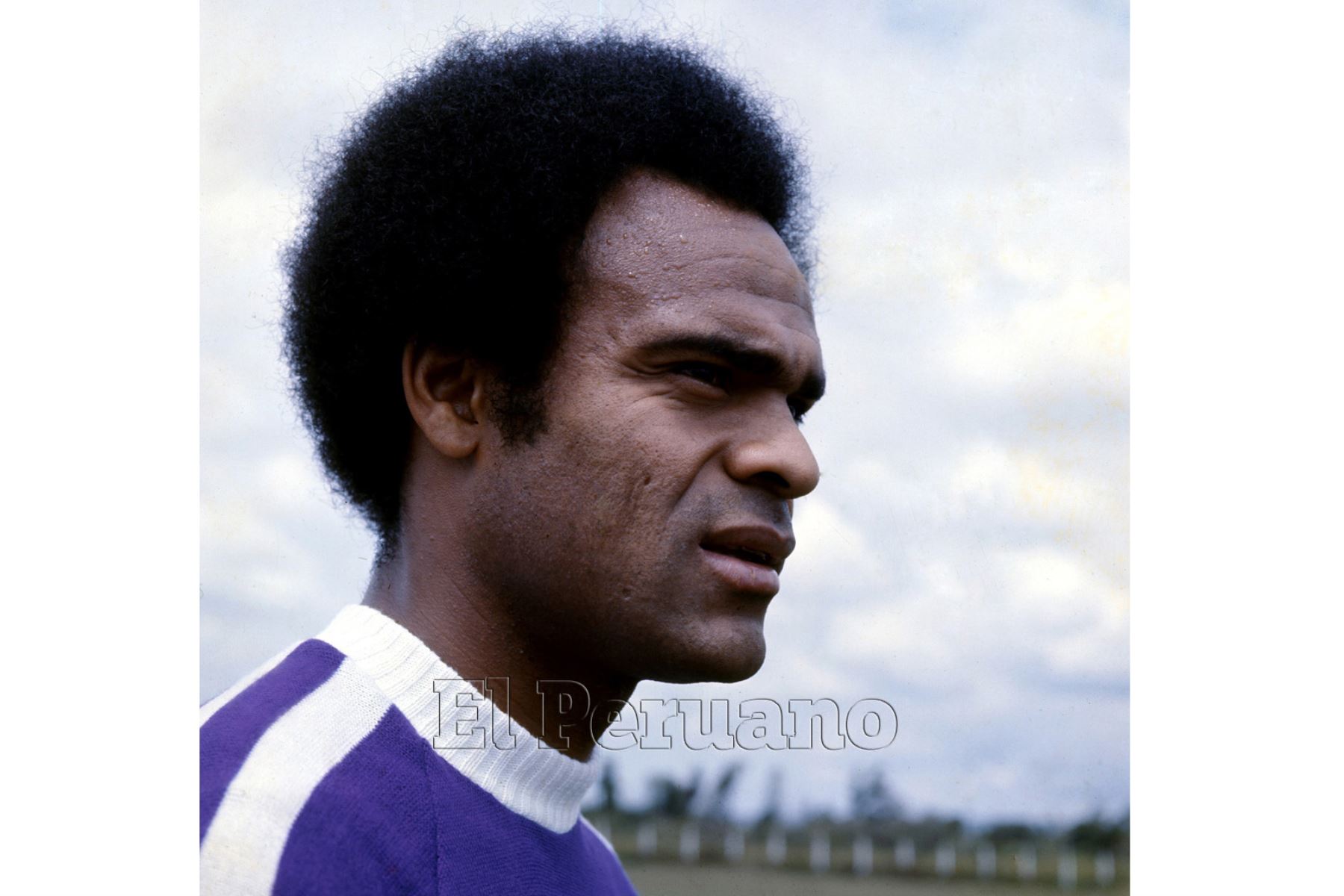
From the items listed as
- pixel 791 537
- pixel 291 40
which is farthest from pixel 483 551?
pixel 291 40

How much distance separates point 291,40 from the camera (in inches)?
135

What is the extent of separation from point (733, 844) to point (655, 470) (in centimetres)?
139

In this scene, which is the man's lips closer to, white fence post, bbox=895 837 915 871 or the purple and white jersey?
the purple and white jersey

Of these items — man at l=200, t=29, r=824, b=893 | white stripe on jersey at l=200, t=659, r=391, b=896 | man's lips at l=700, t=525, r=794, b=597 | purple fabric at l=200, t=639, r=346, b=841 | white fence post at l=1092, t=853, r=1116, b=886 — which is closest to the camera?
white stripe on jersey at l=200, t=659, r=391, b=896

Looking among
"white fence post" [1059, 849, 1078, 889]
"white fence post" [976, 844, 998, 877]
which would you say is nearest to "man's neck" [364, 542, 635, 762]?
"white fence post" [976, 844, 998, 877]

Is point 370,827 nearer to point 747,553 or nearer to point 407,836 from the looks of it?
point 407,836

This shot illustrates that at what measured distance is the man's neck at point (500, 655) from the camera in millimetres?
2760

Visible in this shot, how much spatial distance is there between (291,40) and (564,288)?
1.26 m

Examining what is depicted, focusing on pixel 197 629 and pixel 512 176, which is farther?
pixel 197 629

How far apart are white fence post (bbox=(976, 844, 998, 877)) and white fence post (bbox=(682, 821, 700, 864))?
804 mm

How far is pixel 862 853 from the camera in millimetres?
3557

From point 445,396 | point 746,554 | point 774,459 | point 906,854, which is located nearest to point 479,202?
point 445,396

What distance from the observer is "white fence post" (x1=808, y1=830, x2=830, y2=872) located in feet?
11.6

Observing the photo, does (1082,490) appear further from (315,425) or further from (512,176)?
(315,425)
